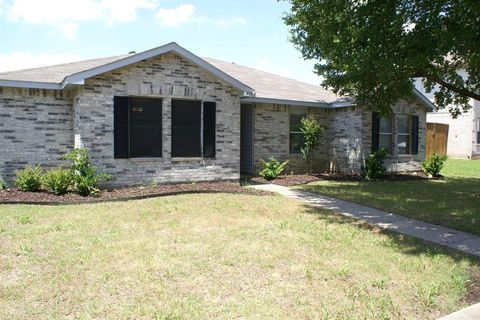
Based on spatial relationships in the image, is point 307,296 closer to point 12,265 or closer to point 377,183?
point 12,265

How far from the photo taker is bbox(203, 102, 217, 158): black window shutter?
1270 centimetres

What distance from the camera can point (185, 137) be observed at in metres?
12.5

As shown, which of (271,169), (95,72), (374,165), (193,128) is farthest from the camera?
(374,165)

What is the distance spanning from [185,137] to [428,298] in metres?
9.08

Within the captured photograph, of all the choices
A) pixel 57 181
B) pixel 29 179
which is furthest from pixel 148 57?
pixel 29 179

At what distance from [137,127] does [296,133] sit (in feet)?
23.7

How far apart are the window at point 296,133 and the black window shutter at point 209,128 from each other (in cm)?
471

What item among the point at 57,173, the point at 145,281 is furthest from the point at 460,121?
the point at 145,281

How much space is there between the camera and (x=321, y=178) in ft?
50.0

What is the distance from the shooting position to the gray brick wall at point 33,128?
436 inches

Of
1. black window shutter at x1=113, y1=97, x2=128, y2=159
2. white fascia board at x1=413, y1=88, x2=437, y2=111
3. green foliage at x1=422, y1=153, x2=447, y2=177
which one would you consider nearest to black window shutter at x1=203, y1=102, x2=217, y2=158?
black window shutter at x1=113, y1=97, x2=128, y2=159

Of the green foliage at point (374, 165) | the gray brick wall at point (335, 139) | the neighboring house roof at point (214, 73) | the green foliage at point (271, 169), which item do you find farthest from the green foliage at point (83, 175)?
the green foliage at point (374, 165)

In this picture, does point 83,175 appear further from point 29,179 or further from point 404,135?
point 404,135

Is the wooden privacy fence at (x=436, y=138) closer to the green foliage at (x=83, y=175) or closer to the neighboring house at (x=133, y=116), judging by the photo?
the neighboring house at (x=133, y=116)
